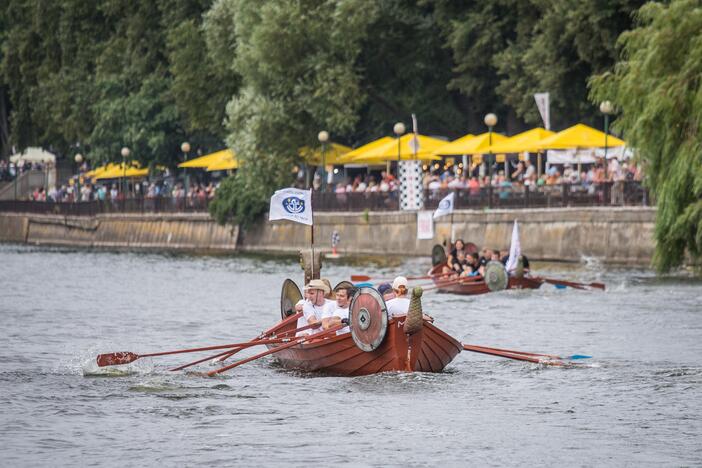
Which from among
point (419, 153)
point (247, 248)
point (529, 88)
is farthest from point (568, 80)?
point (247, 248)

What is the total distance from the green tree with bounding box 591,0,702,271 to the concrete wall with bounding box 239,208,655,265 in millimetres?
3534

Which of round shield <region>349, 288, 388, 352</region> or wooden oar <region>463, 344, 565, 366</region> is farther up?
round shield <region>349, 288, 388, 352</region>

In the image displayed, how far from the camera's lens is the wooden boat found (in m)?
26.3

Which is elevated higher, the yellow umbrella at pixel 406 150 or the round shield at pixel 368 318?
the yellow umbrella at pixel 406 150

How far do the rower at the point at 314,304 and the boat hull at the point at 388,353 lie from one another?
0.59 meters

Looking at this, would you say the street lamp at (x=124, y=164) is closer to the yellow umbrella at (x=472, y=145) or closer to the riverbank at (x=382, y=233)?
the riverbank at (x=382, y=233)

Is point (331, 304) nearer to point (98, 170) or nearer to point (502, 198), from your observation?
point (502, 198)

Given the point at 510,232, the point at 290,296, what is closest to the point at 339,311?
the point at 290,296

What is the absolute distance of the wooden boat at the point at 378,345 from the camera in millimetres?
26328

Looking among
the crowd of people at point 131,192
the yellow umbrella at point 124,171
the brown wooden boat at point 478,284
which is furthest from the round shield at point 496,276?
the yellow umbrella at point 124,171

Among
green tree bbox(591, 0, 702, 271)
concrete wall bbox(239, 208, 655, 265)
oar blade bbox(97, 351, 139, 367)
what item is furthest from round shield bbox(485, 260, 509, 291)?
oar blade bbox(97, 351, 139, 367)

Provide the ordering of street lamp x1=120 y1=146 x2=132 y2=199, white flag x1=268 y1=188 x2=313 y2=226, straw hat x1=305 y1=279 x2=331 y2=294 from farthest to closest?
street lamp x1=120 y1=146 x2=132 y2=199, white flag x1=268 y1=188 x2=313 y2=226, straw hat x1=305 y1=279 x2=331 y2=294

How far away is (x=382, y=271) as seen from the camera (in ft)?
181

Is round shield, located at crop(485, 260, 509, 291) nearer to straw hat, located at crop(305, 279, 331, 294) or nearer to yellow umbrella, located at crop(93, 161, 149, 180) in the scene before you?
straw hat, located at crop(305, 279, 331, 294)
